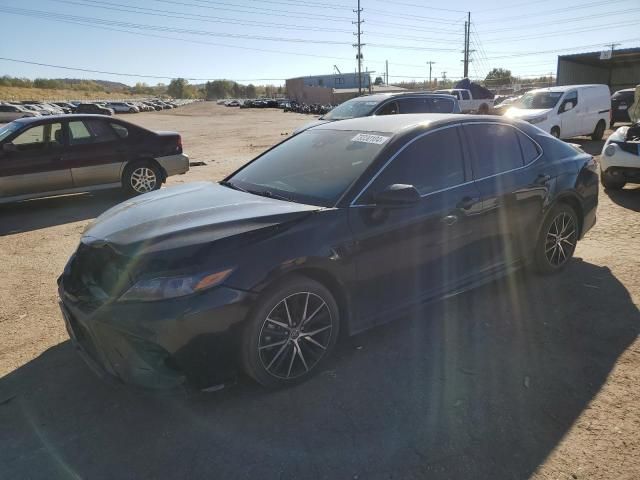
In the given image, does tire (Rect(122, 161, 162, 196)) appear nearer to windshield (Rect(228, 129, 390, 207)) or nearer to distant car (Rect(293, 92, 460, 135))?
distant car (Rect(293, 92, 460, 135))

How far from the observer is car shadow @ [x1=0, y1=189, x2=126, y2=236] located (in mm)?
7395

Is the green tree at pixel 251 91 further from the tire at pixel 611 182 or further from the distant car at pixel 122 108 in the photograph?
the tire at pixel 611 182

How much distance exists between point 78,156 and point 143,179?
118 centimetres

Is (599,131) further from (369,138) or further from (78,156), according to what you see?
(78,156)

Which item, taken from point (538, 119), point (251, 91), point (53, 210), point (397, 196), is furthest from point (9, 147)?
point (251, 91)

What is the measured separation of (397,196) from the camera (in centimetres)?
313

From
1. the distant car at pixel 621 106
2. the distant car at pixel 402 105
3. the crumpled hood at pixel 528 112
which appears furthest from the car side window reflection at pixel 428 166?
the distant car at pixel 621 106

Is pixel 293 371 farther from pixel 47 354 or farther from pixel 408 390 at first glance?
pixel 47 354

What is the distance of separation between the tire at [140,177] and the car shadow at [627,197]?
8000 millimetres

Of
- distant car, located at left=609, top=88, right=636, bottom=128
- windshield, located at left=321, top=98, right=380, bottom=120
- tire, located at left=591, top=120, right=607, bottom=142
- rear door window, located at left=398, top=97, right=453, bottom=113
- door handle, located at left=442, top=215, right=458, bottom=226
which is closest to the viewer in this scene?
door handle, located at left=442, top=215, right=458, bottom=226

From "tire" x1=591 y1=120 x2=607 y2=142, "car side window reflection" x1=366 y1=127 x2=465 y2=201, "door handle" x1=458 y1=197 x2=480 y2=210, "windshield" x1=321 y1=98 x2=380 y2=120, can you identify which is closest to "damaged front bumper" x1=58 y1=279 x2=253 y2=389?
"car side window reflection" x1=366 y1=127 x2=465 y2=201

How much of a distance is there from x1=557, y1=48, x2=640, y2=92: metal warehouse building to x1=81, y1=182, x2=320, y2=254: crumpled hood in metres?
A: 36.9

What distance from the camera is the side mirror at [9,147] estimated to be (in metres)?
7.72

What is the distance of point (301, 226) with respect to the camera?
2992 millimetres
